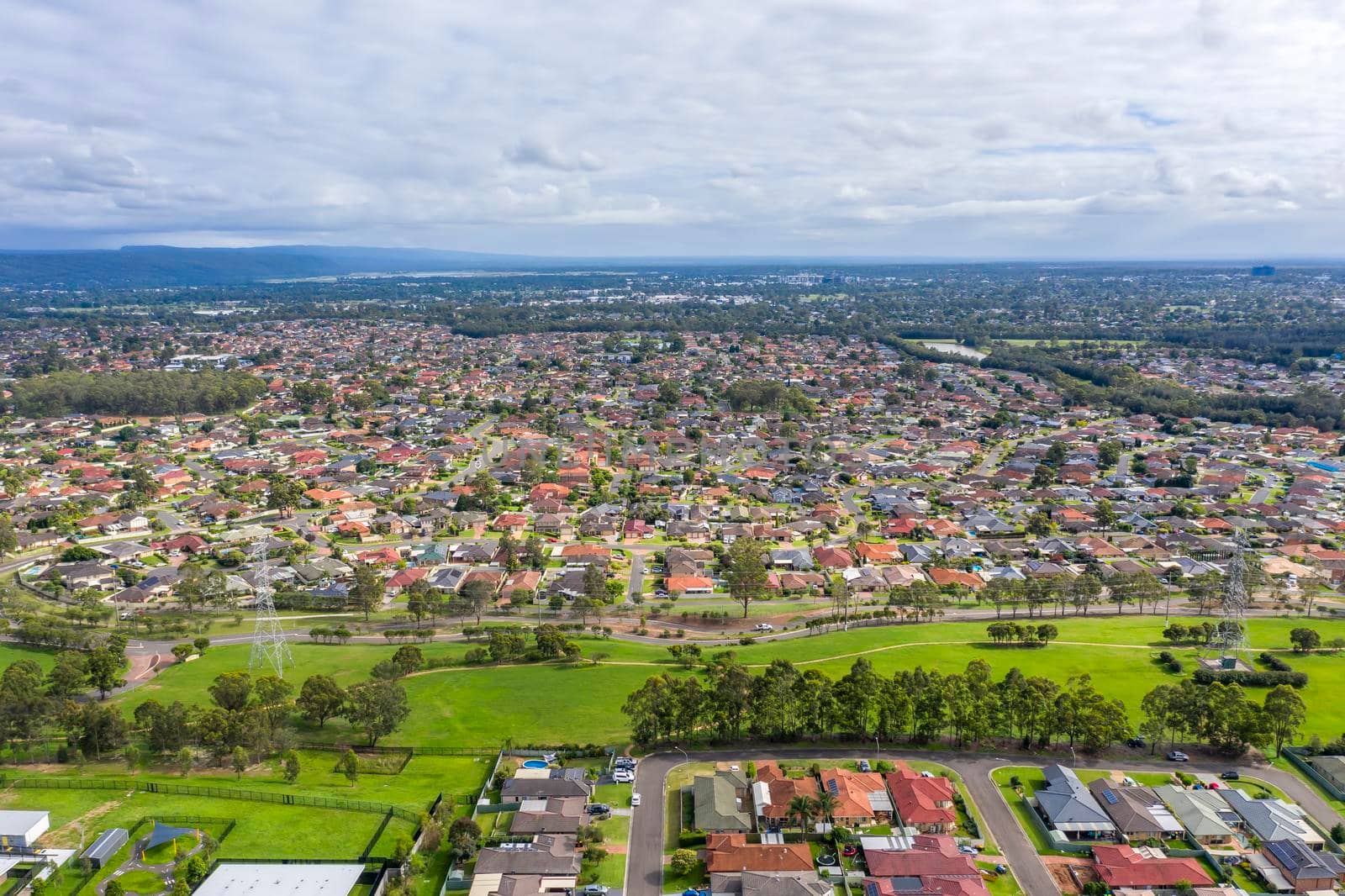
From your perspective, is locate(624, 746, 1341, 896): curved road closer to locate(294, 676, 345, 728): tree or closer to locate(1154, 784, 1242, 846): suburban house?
locate(1154, 784, 1242, 846): suburban house

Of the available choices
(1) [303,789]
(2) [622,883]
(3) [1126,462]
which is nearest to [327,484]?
(1) [303,789]

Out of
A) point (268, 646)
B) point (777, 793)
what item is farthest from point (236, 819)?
point (777, 793)

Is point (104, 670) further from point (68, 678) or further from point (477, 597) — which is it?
point (477, 597)

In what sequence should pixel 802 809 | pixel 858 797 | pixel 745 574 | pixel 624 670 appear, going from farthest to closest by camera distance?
pixel 745 574, pixel 624 670, pixel 858 797, pixel 802 809

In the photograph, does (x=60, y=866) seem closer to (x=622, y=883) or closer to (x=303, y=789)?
(x=303, y=789)

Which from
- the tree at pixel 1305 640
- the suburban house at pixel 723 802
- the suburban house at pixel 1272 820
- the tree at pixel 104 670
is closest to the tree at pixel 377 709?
the tree at pixel 104 670
